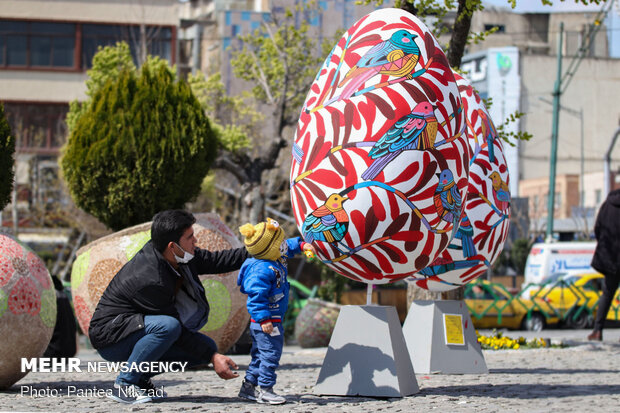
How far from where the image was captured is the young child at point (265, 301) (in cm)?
629

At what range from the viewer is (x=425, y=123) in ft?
21.8

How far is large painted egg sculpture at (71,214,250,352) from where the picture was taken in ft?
28.2

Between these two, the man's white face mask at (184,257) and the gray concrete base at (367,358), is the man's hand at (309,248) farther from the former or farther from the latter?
the man's white face mask at (184,257)

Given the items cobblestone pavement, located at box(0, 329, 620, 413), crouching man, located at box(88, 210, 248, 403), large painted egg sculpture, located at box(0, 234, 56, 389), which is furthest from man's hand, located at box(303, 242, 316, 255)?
large painted egg sculpture, located at box(0, 234, 56, 389)

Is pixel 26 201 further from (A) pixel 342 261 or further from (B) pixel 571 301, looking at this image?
(A) pixel 342 261

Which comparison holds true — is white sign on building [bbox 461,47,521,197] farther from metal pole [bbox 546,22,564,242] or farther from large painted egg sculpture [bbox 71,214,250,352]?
large painted egg sculpture [bbox 71,214,250,352]

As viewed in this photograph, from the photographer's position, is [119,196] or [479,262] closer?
[479,262]

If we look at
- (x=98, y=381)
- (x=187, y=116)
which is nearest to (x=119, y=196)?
(x=187, y=116)

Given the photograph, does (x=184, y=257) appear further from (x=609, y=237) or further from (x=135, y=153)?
(x=609, y=237)

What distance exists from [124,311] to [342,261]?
1.59m

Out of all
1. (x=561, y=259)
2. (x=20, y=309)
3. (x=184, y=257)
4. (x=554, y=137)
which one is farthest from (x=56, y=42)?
(x=184, y=257)

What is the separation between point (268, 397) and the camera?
20.5 feet

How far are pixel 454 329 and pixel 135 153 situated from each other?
A: 12.3 feet

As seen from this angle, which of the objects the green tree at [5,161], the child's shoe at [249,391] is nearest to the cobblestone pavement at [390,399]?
the child's shoe at [249,391]
